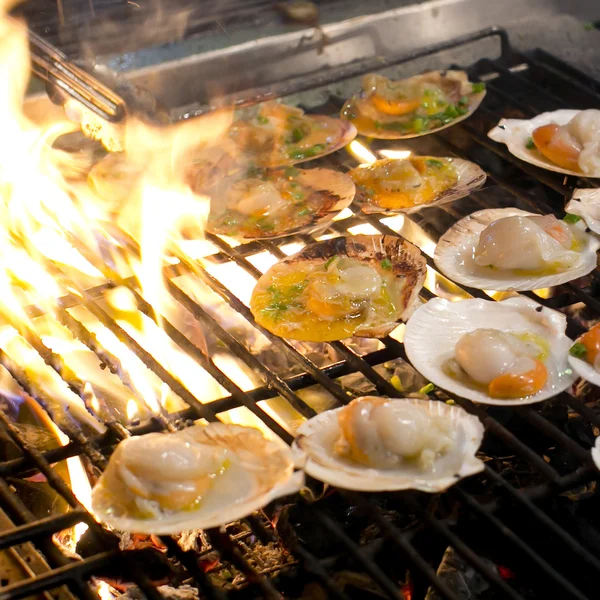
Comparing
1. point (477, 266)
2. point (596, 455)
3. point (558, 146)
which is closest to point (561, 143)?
point (558, 146)

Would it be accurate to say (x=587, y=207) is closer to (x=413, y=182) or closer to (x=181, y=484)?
(x=413, y=182)

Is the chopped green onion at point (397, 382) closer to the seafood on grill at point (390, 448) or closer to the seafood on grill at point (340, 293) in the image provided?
the seafood on grill at point (340, 293)

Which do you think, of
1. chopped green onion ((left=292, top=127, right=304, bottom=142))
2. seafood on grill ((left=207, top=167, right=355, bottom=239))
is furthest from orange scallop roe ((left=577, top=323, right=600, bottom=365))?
chopped green onion ((left=292, top=127, right=304, bottom=142))

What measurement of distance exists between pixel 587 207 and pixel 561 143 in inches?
17.1

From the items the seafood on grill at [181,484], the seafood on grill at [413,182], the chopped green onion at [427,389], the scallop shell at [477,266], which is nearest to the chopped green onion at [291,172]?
the seafood on grill at [413,182]

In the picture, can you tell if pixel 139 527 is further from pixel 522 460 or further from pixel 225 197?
pixel 225 197

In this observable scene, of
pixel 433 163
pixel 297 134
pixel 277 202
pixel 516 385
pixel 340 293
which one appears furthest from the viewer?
pixel 297 134

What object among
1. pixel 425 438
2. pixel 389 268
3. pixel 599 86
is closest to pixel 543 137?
pixel 599 86

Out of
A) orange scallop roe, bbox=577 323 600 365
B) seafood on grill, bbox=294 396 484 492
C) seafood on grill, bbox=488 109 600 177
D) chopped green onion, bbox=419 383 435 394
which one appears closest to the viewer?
seafood on grill, bbox=294 396 484 492

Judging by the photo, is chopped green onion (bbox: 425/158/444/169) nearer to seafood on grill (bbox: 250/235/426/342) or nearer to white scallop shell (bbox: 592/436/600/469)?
seafood on grill (bbox: 250/235/426/342)

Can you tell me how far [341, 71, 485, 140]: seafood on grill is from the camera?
3.84 m

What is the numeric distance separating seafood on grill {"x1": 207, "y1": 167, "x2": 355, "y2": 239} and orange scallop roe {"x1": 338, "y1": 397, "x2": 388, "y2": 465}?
1.11 meters

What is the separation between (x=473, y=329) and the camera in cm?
262

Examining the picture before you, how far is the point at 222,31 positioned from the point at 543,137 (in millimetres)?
1672
